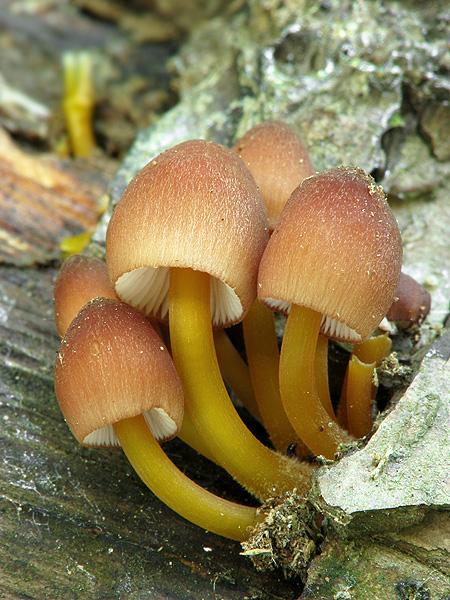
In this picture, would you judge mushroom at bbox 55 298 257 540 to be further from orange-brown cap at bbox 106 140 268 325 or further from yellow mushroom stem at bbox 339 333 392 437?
yellow mushroom stem at bbox 339 333 392 437

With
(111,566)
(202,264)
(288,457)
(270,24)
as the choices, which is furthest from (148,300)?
(270,24)

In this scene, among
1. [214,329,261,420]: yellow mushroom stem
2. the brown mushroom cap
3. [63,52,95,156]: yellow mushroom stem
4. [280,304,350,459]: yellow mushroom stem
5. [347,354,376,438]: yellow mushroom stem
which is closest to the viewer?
[280,304,350,459]: yellow mushroom stem

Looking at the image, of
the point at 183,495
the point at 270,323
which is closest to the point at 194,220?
the point at 270,323

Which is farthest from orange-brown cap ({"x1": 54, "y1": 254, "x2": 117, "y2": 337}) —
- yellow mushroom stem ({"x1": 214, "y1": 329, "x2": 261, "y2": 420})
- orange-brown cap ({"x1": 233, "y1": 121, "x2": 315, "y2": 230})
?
orange-brown cap ({"x1": 233, "y1": 121, "x2": 315, "y2": 230})

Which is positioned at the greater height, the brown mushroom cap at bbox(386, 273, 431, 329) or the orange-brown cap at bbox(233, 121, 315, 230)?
the orange-brown cap at bbox(233, 121, 315, 230)

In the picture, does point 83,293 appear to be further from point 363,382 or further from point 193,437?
point 363,382

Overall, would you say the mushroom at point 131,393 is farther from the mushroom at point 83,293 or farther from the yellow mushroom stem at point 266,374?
the yellow mushroom stem at point 266,374
